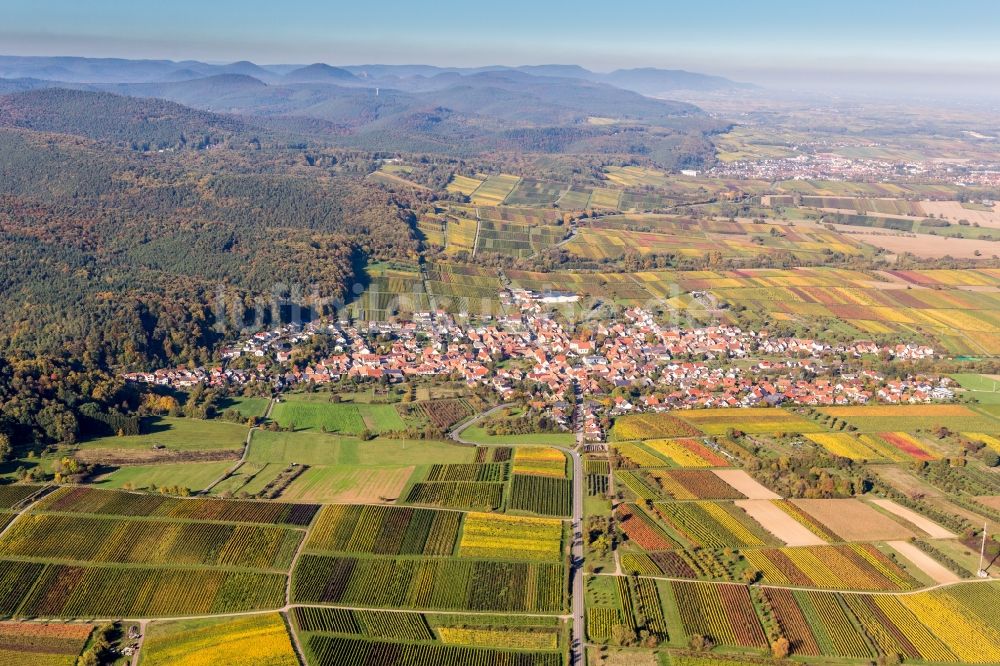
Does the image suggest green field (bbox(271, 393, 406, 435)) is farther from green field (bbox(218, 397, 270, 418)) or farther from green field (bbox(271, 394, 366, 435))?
green field (bbox(218, 397, 270, 418))

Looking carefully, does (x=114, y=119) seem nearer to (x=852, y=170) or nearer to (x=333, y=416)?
(x=333, y=416)

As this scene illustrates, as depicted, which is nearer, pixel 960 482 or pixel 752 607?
pixel 752 607

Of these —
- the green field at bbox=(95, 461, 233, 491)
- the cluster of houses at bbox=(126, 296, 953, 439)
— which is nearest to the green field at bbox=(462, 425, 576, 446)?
the cluster of houses at bbox=(126, 296, 953, 439)

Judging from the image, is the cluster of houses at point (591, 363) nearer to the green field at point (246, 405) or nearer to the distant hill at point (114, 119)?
the green field at point (246, 405)

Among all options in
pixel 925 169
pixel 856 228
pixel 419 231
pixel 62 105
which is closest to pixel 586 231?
pixel 419 231

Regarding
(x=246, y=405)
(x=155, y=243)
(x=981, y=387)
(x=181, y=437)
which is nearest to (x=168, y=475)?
(x=181, y=437)

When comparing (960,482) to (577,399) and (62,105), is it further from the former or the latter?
(62,105)

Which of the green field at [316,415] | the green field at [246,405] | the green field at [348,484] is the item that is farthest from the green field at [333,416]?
the green field at [348,484]
